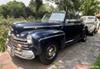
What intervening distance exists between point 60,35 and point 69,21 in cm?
100

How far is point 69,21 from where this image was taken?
412cm

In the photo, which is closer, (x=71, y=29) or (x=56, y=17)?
(x=56, y=17)

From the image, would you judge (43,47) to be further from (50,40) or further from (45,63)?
(45,63)

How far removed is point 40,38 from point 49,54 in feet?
2.38

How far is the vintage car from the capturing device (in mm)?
2713

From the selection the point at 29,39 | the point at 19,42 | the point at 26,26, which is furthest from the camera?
the point at 26,26

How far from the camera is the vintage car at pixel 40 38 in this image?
2.71 meters

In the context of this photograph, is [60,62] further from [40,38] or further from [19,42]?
[19,42]

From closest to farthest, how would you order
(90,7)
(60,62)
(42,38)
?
1. (42,38)
2. (60,62)
3. (90,7)

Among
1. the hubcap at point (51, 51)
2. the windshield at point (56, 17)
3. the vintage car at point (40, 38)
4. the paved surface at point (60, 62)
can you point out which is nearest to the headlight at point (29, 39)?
the vintage car at point (40, 38)

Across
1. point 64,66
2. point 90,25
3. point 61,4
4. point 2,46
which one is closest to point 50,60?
point 64,66

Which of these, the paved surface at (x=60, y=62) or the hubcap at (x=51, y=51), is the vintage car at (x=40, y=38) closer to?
the hubcap at (x=51, y=51)

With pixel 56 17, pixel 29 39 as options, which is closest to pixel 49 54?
pixel 29 39

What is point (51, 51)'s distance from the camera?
3.26 metres
